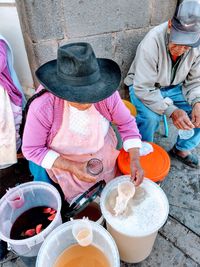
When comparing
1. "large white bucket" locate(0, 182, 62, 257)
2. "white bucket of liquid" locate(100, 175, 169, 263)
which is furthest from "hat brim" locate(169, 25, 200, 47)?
"large white bucket" locate(0, 182, 62, 257)

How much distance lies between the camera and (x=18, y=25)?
2.08 meters

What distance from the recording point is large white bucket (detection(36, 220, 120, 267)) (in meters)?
1.44

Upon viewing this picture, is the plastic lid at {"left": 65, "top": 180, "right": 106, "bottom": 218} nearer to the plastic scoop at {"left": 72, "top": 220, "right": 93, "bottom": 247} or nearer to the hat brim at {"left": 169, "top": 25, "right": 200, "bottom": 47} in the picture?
the plastic scoop at {"left": 72, "top": 220, "right": 93, "bottom": 247}

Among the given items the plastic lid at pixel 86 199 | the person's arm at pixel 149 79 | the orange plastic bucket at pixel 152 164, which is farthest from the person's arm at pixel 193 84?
the plastic lid at pixel 86 199

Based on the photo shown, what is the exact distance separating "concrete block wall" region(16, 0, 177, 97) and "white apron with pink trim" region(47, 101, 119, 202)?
0.76 meters

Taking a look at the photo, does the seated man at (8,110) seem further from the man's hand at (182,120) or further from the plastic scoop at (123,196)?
the man's hand at (182,120)

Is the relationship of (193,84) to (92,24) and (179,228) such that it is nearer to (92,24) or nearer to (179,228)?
(92,24)

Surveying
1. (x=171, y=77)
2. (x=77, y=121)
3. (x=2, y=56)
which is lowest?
(x=171, y=77)

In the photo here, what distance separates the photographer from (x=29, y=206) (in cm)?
185

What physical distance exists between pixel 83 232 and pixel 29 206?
528mm

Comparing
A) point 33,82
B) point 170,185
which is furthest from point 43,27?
point 170,185

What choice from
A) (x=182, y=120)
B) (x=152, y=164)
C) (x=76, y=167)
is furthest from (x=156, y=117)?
(x=76, y=167)

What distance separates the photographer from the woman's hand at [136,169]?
166cm

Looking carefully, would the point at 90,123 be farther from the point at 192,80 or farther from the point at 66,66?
the point at 192,80
